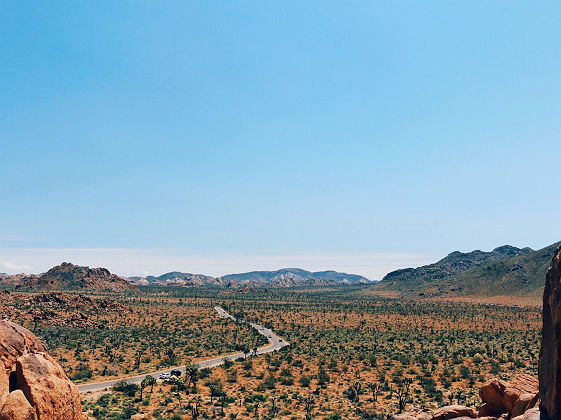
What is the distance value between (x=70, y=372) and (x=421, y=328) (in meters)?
78.9

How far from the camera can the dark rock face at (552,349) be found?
14867mm

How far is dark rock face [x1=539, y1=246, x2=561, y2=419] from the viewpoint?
14.9m

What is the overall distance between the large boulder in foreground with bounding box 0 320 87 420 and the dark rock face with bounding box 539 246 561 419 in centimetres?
2076

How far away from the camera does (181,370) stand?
187ft

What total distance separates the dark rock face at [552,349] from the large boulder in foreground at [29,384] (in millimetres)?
20760

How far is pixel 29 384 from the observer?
1738 centimetres

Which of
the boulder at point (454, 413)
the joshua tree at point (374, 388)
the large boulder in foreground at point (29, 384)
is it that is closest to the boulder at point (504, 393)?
the boulder at point (454, 413)

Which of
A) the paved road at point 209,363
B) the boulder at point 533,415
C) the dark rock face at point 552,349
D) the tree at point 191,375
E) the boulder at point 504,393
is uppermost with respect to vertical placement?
the dark rock face at point 552,349

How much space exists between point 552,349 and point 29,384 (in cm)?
2217

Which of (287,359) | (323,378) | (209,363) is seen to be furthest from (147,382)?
(287,359)

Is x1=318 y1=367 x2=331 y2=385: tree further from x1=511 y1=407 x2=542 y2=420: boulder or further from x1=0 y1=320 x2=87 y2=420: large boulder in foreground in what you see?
x1=511 y1=407 x2=542 y2=420: boulder

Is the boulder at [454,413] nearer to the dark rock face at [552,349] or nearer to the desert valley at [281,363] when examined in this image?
the desert valley at [281,363]

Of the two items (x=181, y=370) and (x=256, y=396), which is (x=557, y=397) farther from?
(x=181, y=370)

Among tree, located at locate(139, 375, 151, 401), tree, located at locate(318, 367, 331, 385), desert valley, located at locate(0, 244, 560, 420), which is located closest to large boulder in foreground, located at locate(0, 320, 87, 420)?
desert valley, located at locate(0, 244, 560, 420)
